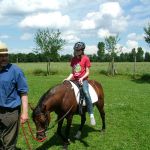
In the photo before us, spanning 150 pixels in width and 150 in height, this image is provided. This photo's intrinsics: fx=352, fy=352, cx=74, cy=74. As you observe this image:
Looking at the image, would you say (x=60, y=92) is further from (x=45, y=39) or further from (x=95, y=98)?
(x=45, y=39)

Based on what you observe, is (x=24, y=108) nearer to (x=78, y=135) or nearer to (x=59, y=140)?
(x=59, y=140)

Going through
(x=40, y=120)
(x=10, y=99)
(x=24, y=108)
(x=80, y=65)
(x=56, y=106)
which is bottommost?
(x=40, y=120)

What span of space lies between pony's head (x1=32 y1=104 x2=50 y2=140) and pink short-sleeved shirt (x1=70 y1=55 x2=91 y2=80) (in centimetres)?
183

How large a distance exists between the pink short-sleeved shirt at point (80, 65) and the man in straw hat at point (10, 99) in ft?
11.2

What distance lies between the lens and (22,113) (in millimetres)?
5492

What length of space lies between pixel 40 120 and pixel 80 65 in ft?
6.88

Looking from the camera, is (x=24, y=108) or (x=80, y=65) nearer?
(x=24, y=108)

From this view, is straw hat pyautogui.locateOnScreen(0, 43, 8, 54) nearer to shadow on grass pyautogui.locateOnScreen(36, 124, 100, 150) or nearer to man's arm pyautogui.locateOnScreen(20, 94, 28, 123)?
man's arm pyautogui.locateOnScreen(20, 94, 28, 123)

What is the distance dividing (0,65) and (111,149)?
163 inches

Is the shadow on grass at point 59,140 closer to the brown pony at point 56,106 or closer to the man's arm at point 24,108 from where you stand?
the brown pony at point 56,106

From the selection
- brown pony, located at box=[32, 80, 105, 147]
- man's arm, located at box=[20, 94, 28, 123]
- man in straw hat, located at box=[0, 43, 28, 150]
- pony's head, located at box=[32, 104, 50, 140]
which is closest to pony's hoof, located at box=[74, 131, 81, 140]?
brown pony, located at box=[32, 80, 105, 147]

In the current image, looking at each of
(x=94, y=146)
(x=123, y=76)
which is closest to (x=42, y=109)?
(x=94, y=146)

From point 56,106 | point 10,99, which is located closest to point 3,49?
point 10,99

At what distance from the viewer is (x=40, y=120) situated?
734 cm
